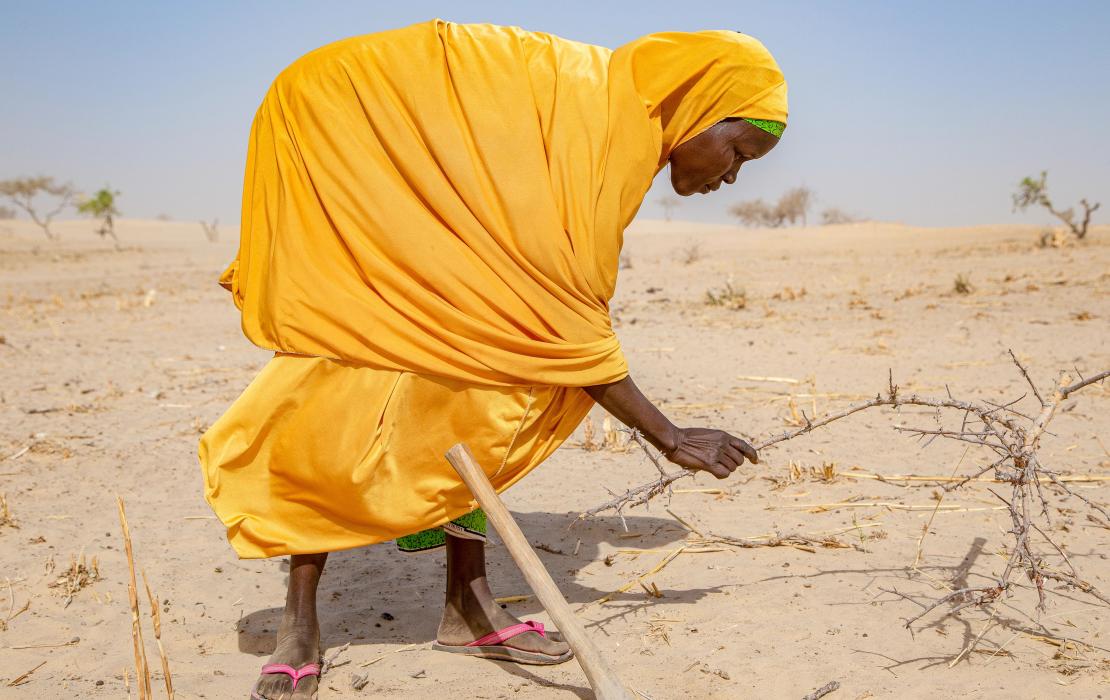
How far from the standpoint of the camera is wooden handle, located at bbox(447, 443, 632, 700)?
7.42 ft

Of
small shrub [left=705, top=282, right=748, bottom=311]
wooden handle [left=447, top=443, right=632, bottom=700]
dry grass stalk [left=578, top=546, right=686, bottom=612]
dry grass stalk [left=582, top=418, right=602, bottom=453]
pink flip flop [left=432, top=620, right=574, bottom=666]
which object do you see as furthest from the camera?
small shrub [left=705, top=282, right=748, bottom=311]

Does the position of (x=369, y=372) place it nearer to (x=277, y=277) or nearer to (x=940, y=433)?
(x=277, y=277)

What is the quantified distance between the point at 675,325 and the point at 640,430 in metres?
6.00

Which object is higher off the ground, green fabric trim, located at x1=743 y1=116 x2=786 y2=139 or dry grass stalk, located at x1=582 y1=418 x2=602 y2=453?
green fabric trim, located at x1=743 y1=116 x2=786 y2=139

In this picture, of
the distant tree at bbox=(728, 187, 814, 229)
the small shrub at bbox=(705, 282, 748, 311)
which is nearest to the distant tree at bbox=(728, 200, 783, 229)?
the distant tree at bbox=(728, 187, 814, 229)

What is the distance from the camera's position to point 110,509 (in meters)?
4.24

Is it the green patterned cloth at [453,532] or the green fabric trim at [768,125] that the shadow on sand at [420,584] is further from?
the green fabric trim at [768,125]

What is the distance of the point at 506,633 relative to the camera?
9.36 ft

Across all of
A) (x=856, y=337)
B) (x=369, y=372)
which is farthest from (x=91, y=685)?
(x=856, y=337)

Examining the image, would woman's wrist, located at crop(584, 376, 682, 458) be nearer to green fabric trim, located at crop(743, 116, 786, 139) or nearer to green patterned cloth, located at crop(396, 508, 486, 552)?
green patterned cloth, located at crop(396, 508, 486, 552)

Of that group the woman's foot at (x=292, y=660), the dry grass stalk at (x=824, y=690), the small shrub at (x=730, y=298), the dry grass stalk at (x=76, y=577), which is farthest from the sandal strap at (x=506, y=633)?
the small shrub at (x=730, y=298)

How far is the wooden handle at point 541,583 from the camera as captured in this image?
2262 mm

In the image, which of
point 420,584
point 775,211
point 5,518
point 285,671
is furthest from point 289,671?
point 775,211

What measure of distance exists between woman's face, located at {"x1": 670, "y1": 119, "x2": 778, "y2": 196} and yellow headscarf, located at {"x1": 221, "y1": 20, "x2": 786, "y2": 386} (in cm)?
6
